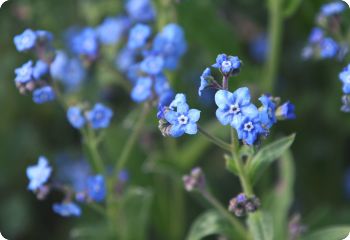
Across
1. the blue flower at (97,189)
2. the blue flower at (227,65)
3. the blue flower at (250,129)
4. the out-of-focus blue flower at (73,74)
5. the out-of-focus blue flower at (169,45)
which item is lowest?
the blue flower at (250,129)

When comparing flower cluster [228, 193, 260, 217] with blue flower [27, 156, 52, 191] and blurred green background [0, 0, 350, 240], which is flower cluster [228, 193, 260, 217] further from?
blurred green background [0, 0, 350, 240]

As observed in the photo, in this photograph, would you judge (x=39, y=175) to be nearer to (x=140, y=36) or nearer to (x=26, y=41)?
(x=26, y=41)

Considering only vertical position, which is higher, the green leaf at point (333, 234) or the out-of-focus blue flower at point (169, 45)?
the out-of-focus blue flower at point (169, 45)

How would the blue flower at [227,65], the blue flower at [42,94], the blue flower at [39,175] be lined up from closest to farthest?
the blue flower at [227,65], the blue flower at [39,175], the blue flower at [42,94]

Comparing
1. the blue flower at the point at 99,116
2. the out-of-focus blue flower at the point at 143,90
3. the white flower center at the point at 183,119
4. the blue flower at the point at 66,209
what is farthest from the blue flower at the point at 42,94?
the white flower center at the point at 183,119

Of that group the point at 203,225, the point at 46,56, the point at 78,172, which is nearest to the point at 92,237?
the point at 203,225

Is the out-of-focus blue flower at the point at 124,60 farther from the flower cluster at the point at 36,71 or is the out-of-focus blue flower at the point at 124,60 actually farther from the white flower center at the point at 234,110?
the white flower center at the point at 234,110

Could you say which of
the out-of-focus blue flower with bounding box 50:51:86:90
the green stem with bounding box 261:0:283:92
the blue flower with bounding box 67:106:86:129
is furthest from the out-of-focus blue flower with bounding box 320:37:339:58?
the out-of-focus blue flower with bounding box 50:51:86:90

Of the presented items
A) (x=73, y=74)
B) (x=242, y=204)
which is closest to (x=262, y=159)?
(x=242, y=204)
